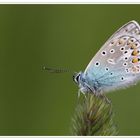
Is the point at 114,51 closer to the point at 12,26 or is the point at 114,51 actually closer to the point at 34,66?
the point at 34,66

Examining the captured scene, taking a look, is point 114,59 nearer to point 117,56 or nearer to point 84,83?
point 117,56

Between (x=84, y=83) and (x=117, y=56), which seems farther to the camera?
(x=117, y=56)

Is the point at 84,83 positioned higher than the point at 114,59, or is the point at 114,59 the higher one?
the point at 114,59

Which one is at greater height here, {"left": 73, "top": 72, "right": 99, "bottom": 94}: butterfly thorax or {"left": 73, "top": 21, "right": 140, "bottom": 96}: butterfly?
{"left": 73, "top": 21, "right": 140, "bottom": 96}: butterfly


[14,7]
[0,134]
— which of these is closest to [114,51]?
[0,134]

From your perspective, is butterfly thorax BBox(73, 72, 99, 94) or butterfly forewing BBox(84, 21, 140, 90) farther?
butterfly forewing BBox(84, 21, 140, 90)

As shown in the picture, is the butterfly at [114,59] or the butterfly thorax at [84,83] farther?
the butterfly at [114,59]

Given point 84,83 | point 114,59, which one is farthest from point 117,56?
point 84,83
